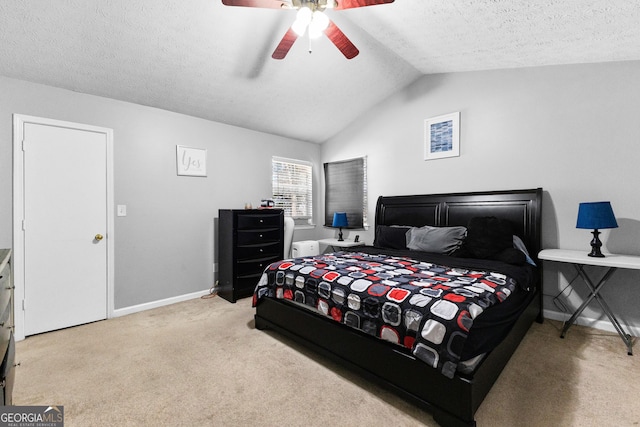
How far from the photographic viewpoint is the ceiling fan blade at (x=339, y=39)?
6.70 feet

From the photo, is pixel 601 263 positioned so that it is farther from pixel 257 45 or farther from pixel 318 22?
pixel 257 45

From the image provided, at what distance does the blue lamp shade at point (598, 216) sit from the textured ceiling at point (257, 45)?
1.35 metres

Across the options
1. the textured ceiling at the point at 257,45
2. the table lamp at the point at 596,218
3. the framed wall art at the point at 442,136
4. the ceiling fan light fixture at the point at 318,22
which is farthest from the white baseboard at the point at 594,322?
the ceiling fan light fixture at the point at 318,22

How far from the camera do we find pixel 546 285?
122 inches

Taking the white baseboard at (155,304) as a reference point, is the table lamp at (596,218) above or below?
above

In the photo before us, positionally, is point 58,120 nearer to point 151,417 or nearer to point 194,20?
point 194,20

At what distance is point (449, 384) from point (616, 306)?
8.04 feet

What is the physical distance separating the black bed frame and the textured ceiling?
4.82 ft

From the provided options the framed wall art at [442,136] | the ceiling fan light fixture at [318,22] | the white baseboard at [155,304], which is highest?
the ceiling fan light fixture at [318,22]

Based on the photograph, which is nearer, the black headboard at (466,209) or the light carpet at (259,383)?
the light carpet at (259,383)

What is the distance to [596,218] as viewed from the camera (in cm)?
247

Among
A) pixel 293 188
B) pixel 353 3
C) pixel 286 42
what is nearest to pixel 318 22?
pixel 353 3

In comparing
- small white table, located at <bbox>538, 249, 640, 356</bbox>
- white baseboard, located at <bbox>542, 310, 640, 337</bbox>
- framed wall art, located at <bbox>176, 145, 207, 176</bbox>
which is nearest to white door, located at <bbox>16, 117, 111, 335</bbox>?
framed wall art, located at <bbox>176, 145, 207, 176</bbox>

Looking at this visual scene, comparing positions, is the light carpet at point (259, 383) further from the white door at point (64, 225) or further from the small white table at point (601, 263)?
the white door at point (64, 225)
